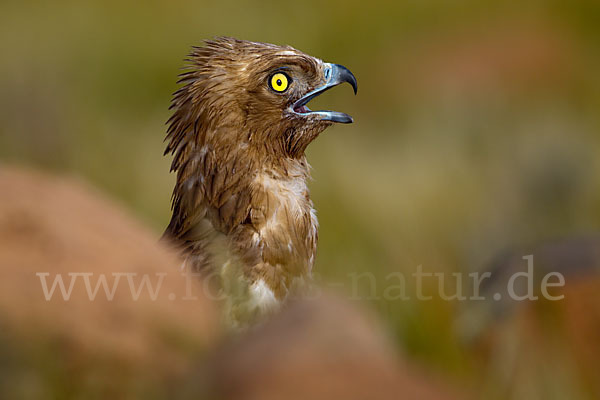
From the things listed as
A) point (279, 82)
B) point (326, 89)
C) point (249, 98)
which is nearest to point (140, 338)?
point (249, 98)

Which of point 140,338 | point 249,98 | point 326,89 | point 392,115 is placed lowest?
point 392,115

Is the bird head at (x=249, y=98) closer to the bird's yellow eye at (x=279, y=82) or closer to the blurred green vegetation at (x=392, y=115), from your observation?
the bird's yellow eye at (x=279, y=82)

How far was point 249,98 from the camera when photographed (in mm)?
4121

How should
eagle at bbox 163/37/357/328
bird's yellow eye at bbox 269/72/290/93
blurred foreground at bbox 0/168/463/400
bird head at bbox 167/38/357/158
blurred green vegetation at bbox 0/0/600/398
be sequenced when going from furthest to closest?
1. blurred green vegetation at bbox 0/0/600/398
2. bird's yellow eye at bbox 269/72/290/93
3. bird head at bbox 167/38/357/158
4. eagle at bbox 163/37/357/328
5. blurred foreground at bbox 0/168/463/400

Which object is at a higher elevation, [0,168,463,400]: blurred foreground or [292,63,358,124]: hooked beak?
[292,63,358,124]: hooked beak

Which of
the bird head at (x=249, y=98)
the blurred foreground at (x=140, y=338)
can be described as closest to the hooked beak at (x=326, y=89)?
the bird head at (x=249, y=98)

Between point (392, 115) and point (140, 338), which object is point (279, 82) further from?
point (392, 115)

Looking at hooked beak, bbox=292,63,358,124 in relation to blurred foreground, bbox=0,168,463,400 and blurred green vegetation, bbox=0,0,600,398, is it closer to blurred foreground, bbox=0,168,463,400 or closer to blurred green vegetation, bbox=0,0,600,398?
blurred green vegetation, bbox=0,0,600,398

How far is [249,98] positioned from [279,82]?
20cm

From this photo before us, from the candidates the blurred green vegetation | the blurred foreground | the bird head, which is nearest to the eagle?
the bird head

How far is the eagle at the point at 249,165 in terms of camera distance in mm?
3689

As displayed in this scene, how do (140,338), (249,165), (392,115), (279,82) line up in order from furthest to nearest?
(392,115), (279,82), (249,165), (140,338)

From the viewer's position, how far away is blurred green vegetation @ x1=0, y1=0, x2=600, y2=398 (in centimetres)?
456

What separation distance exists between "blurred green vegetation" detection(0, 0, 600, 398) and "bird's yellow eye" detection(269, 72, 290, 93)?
74 centimetres
